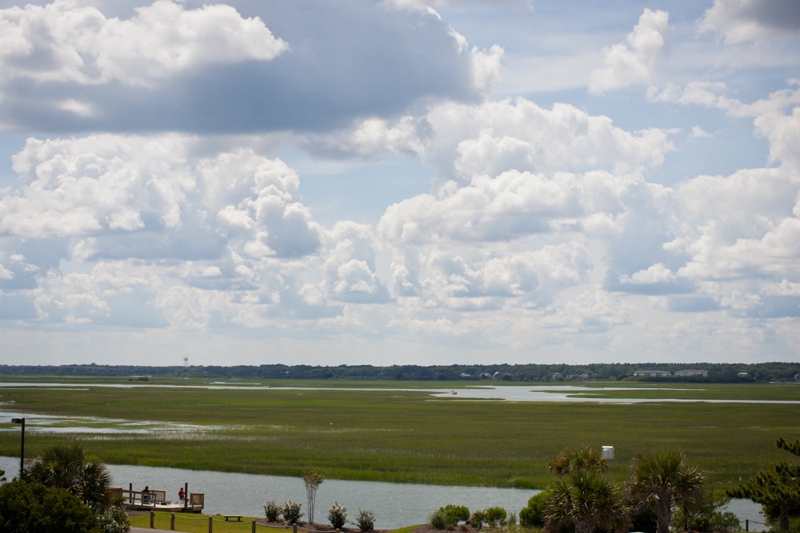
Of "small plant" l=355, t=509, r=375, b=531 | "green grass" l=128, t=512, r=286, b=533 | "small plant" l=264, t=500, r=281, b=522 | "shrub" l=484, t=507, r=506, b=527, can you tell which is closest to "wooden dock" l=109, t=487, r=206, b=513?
"green grass" l=128, t=512, r=286, b=533

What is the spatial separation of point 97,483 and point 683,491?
21.6m

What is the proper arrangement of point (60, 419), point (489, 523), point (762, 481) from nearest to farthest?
1. point (762, 481)
2. point (489, 523)
3. point (60, 419)

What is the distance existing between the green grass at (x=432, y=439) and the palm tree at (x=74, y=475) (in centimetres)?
2400

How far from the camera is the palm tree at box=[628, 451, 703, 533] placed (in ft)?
88.3

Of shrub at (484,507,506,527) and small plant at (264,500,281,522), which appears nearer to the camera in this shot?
shrub at (484,507,506,527)

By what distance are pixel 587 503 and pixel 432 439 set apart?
46096mm

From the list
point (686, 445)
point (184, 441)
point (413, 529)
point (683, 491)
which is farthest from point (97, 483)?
point (686, 445)

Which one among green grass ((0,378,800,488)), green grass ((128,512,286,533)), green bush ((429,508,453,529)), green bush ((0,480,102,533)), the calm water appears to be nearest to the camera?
green bush ((0,480,102,533))

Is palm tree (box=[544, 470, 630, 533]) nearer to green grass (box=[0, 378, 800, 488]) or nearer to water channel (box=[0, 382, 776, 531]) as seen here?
water channel (box=[0, 382, 776, 531])

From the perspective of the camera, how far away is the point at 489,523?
110ft

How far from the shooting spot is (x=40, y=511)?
22984 millimetres

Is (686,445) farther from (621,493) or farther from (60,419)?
(60,419)

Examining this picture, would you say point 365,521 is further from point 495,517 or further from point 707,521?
point 707,521

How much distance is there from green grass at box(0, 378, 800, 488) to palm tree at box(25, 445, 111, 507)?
78.8 ft
